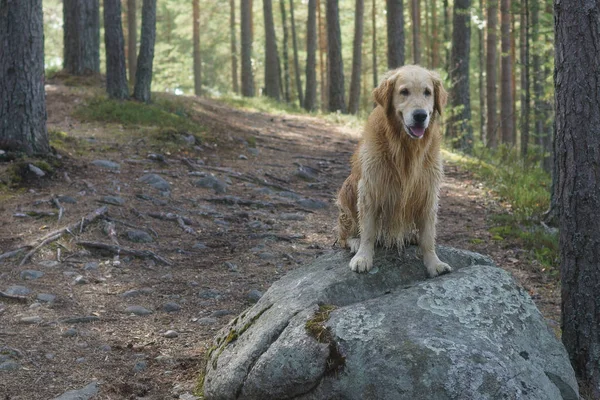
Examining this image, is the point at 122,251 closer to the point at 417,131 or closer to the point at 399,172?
the point at 399,172

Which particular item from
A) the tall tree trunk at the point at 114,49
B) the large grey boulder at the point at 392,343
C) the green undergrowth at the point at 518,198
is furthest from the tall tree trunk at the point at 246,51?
the large grey boulder at the point at 392,343

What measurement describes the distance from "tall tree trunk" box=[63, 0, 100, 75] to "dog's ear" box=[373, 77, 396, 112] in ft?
43.3

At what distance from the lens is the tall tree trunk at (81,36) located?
16.2 metres

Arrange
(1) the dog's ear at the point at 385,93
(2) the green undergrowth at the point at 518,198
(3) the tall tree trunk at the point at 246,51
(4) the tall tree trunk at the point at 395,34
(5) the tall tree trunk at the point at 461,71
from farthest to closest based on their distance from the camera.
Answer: (3) the tall tree trunk at the point at 246,51, (4) the tall tree trunk at the point at 395,34, (5) the tall tree trunk at the point at 461,71, (2) the green undergrowth at the point at 518,198, (1) the dog's ear at the point at 385,93

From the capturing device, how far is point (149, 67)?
44.5 feet

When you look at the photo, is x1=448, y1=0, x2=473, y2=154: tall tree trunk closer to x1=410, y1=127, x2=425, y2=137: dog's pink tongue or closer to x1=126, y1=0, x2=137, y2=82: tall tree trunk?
x1=410, y1=127, x2=425, y2=137: dog's pink tongue

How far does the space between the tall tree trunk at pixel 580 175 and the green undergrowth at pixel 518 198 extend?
3.01 meters

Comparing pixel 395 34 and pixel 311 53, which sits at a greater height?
pixel 311 53

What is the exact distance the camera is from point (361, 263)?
490 centimetres

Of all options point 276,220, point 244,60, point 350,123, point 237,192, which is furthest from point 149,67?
point 244,60

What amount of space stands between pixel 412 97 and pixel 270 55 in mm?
21889

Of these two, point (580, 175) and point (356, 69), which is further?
point (356, 69)

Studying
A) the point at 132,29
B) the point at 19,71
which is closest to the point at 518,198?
the point at 19,71

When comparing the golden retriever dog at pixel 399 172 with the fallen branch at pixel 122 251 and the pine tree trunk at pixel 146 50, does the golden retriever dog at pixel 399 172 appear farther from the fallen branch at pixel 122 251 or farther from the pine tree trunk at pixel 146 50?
the pine tree trunk at pixel 146 50
